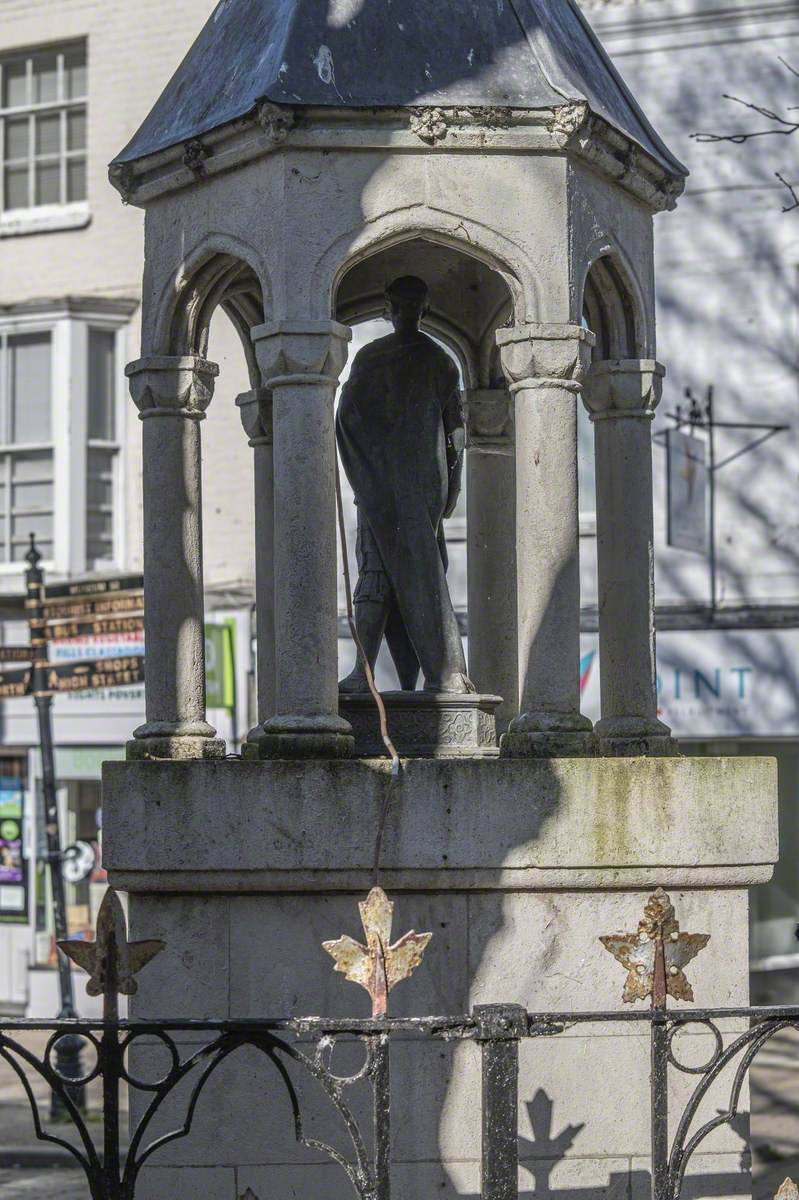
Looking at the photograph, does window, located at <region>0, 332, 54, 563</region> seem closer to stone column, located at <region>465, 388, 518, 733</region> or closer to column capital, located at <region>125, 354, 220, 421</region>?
stone column, located at <region>465, 388, 518, 733</region>

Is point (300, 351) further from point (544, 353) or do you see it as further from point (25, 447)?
point (25, 447)

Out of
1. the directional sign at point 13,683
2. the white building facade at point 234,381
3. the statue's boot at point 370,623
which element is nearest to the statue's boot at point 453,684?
the statue's boot at point 370,623

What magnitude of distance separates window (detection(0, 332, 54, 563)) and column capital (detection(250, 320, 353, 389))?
1379cm

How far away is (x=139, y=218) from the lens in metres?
19.6

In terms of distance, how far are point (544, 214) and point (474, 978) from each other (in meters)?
2.41

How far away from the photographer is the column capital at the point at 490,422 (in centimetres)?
777

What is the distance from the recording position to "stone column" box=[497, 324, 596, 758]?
614 cm

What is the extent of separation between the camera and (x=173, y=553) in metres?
6.73

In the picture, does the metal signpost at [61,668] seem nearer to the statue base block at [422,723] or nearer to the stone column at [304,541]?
the statue base block at [422,723]

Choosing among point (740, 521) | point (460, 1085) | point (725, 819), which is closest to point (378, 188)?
point (725, 819)

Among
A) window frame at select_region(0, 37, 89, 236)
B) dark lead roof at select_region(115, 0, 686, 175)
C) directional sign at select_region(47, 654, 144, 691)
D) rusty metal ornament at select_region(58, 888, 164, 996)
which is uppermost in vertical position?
window frame at select_region(0, 37, 89, 236)

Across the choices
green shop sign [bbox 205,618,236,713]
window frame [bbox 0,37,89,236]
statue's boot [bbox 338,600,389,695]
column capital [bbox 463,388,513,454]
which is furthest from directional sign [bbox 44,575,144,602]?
statue's boot [bbox 338,600,389,695]

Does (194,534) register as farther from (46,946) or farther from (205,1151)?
(46,946)

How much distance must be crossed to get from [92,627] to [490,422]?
8.93m
